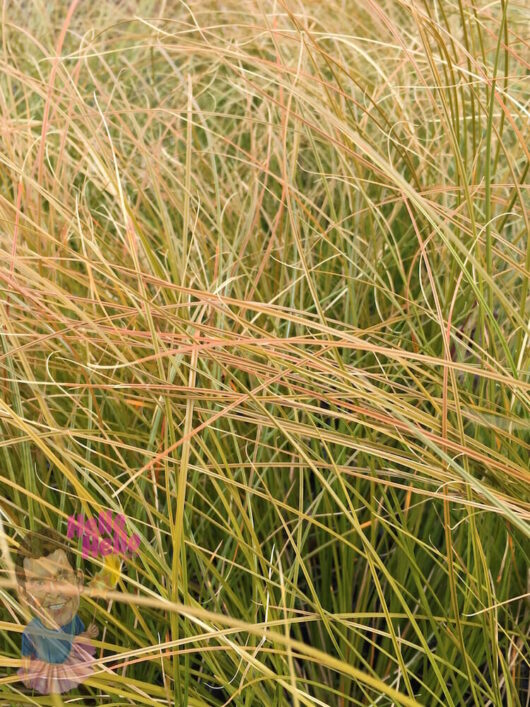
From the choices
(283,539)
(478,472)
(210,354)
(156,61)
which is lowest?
(283,539)

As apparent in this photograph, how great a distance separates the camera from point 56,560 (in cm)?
59

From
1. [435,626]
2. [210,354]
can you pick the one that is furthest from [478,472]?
[210,354]

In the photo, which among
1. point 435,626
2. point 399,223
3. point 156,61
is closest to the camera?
point 435,626

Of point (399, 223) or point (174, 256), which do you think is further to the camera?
point (399, 223)

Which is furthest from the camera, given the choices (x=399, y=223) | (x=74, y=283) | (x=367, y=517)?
(x=399, y=223)

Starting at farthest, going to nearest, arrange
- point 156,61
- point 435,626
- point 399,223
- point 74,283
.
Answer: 1. point 156,61
2. point 399,223
3. point 74,283
4. point 435,626

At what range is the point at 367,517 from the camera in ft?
2.46

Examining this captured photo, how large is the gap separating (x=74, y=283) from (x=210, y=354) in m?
0.35

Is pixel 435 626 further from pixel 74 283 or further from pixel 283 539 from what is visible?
pixel 74 283

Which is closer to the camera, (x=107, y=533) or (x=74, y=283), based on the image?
(x=107, y=533)

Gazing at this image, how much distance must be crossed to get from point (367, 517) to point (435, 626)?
152mm

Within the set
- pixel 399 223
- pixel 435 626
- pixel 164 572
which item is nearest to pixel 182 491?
pixel 164 572

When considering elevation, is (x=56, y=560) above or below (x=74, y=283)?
below

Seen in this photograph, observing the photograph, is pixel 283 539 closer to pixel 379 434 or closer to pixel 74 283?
pixel 379 434
